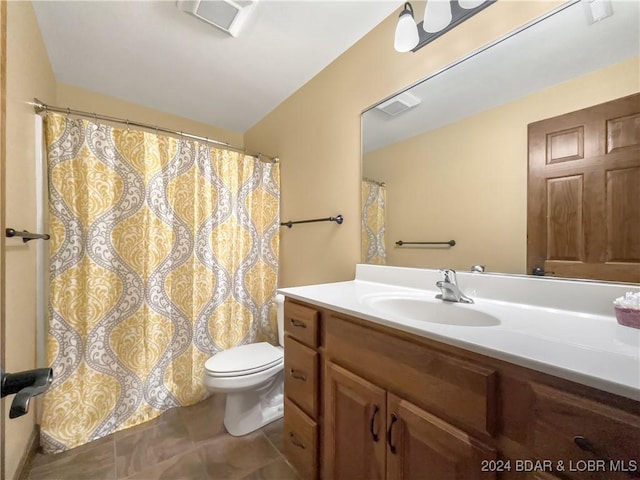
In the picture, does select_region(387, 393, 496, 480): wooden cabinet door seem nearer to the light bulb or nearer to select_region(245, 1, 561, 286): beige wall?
select_region(245, 1, 561, 286): beige wall

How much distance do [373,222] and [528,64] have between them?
882 millimetres

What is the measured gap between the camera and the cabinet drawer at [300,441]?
1.02 meters

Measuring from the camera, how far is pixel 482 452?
554mm

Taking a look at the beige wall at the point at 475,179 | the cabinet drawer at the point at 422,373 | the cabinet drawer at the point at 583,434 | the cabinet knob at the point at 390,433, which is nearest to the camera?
the cabinet drawer at the point at 583,434

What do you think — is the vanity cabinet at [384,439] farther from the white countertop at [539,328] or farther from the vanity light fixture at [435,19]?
the vanity light fixture at [435,19]

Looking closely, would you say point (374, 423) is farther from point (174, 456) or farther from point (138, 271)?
point (138, 271)

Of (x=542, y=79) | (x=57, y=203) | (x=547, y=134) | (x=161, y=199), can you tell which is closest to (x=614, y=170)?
(x=547, y=134)

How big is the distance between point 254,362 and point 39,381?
1111 millimetres

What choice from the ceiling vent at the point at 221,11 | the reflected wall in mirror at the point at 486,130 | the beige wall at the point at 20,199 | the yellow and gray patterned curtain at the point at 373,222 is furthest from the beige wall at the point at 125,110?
the yellow and gray patterned curtain at the point at 373,222

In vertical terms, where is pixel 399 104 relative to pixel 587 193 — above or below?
above

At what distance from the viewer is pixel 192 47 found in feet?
4.93

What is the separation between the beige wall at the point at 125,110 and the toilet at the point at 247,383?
2003 mm

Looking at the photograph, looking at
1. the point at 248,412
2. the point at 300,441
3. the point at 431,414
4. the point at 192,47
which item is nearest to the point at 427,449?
the point at 431,414

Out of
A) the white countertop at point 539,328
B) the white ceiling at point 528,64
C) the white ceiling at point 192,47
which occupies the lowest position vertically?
the white countertop at point 539,328
